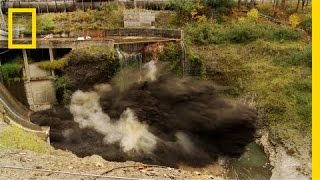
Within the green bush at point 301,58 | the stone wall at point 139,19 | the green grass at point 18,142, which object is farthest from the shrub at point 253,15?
the green grass at point 18,142

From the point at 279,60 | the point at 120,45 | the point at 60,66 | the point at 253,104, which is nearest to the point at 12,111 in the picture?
the point at 60,66

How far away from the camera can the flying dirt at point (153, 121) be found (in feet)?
58.3

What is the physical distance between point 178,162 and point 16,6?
17110 mm

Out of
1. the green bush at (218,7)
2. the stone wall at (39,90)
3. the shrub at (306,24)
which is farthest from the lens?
the green bush at (218,7)

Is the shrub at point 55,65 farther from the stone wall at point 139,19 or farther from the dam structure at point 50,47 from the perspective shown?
the stone wall at point 139,19

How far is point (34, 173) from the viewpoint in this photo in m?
11.8

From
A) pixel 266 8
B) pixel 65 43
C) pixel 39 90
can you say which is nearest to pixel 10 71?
pixel 39 90

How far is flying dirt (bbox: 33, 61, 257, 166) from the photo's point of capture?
699 inches

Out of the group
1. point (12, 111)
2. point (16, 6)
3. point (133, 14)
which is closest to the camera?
point (12, 111)

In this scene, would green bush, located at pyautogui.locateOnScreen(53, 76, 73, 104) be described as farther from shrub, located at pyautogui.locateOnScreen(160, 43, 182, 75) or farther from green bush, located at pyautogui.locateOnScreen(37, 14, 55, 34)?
shrub, located at pyautogui.locateOnScreen(160, 43, 182, 75)

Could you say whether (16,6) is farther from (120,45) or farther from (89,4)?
(120,45)

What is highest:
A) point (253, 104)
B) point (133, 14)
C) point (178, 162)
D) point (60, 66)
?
point (133, 14)

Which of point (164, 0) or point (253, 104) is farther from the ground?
point (164, 0)

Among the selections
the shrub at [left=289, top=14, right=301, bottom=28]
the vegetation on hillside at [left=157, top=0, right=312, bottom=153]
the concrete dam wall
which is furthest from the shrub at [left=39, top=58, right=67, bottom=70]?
the shrub at [left=289, top=14, right=301, bottom=28]
